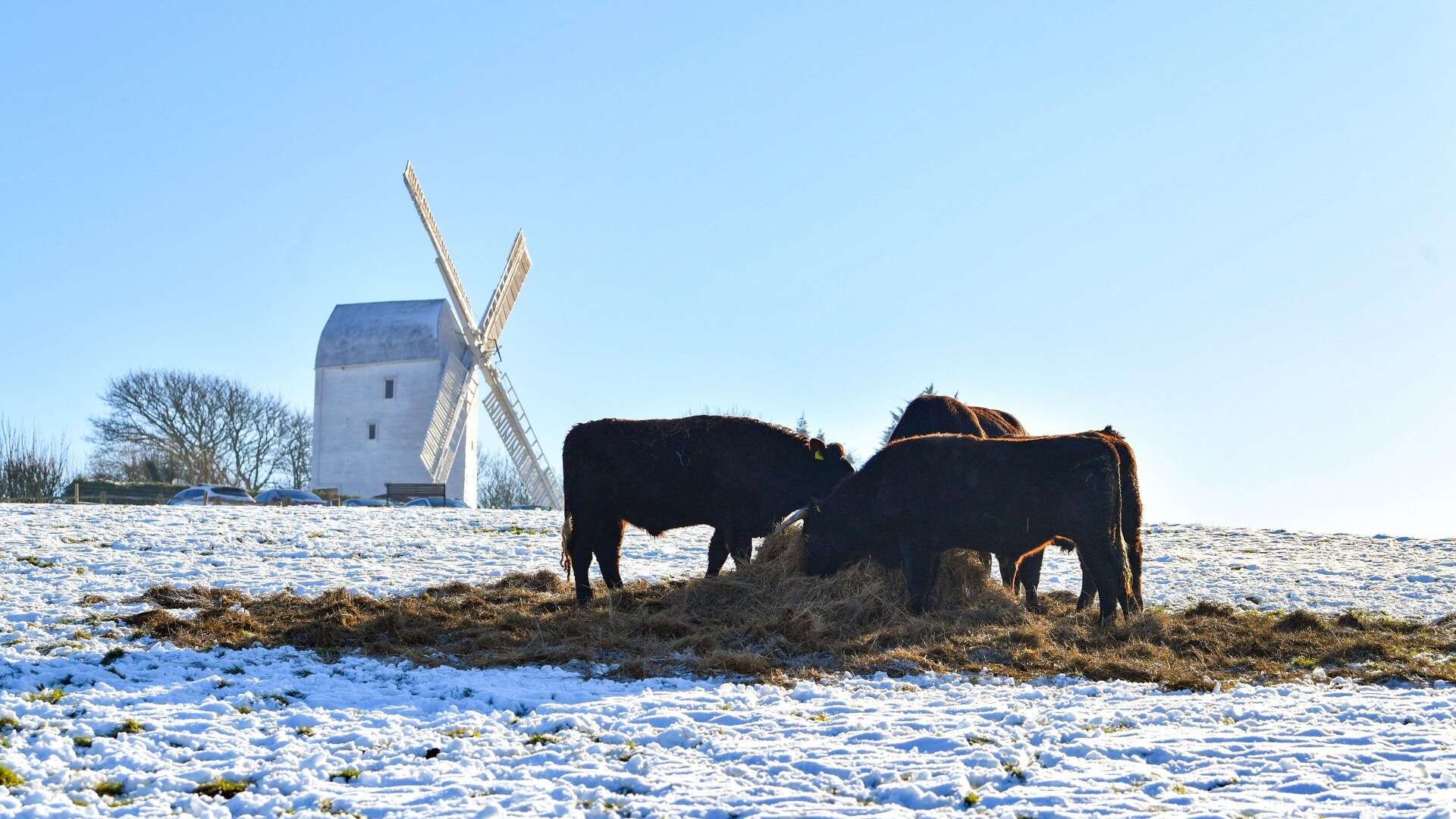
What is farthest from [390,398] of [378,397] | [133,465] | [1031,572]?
[1031,572]

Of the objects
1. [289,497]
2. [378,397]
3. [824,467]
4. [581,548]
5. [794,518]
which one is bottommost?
[581,548]

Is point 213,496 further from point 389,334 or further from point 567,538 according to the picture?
point 567,538

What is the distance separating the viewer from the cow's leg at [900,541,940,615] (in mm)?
11172

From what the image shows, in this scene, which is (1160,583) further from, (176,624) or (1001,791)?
(176,624)

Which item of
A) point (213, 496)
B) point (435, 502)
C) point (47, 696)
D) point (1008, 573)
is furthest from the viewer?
point (435, 502)

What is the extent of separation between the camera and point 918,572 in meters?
11.2

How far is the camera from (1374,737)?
7.05 meters

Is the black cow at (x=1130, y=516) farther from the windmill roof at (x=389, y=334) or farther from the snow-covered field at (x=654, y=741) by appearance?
the windmill roof at (x=389, y=334)

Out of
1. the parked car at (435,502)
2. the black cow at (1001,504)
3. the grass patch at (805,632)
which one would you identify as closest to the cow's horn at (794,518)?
the grass patch at (805,632)

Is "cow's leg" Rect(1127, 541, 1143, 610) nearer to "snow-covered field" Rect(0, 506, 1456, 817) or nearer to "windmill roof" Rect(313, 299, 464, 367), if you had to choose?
"snow-covered field" Rect(0, 506, 1456, 817)

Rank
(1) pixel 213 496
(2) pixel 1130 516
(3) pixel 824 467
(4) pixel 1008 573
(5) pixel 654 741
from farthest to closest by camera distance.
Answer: (1) pixel 213 496
(3) pixel 824 467
(4) pixel 1008 573
(2) pixel 1130 516
(5) pixel 654 741

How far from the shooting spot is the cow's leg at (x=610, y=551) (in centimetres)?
1279

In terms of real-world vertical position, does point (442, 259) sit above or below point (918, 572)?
above

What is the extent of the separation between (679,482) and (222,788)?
7.06m
